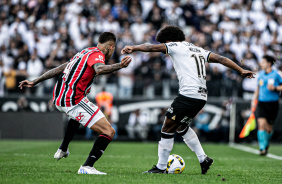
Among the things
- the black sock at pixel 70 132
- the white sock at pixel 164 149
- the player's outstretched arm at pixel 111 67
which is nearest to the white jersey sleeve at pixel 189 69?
the white sock at pixel 164 149

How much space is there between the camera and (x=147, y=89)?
→ 17.2 metres

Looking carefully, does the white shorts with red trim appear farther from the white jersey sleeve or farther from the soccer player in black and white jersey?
the white jersey sleeve

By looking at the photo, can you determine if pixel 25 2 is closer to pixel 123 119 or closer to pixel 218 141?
pixel 123 119

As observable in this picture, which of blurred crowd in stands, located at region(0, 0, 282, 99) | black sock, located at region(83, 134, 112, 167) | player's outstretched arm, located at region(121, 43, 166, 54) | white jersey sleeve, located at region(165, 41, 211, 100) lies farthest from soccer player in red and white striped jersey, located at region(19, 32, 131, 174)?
blurred crowd in stands, located at region(0, 0, 282, 99)

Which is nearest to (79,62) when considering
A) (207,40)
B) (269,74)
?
(269,74)

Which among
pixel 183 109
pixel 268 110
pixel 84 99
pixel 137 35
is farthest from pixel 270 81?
pixel 137 35

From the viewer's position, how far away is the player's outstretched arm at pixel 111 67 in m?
6.06

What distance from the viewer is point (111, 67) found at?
20.3 ft

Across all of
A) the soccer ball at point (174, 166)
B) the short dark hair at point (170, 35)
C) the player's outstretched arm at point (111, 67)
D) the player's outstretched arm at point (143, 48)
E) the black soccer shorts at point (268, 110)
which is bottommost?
the black soccer shorts at point (268, 110)

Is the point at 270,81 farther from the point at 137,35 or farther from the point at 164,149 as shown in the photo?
the point at 137,35

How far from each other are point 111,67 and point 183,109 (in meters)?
1.30

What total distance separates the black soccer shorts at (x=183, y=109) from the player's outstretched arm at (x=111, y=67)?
113cm

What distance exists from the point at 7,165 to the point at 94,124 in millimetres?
2109

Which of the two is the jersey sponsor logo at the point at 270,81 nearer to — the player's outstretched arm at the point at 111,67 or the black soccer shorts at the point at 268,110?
the black soccer shorts at the point at 268,110
